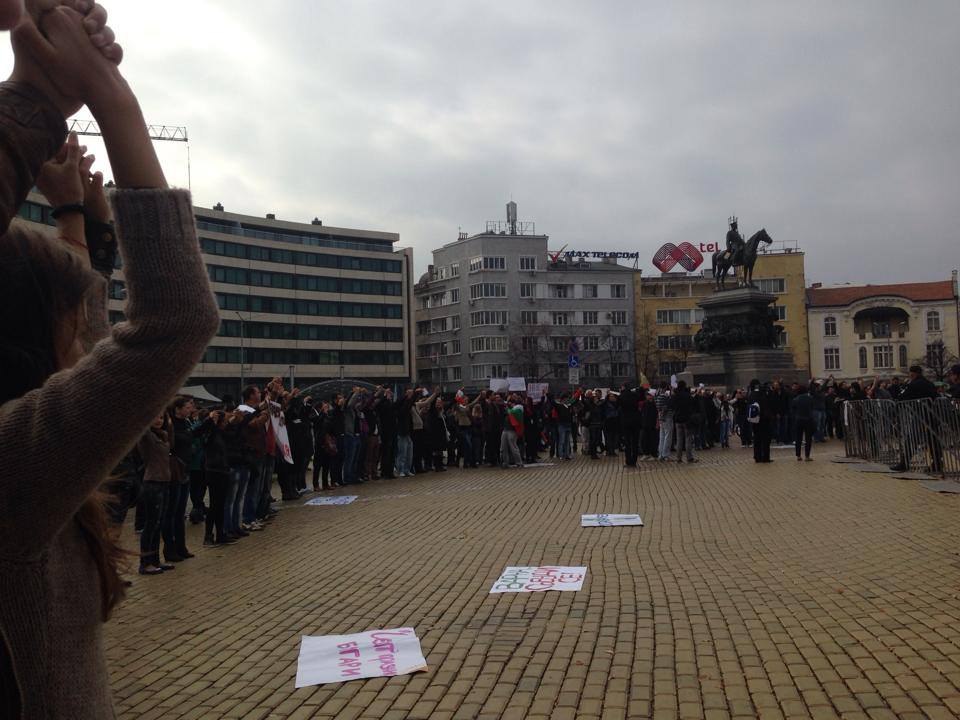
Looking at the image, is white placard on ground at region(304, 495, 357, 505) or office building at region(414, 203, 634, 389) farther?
office building at region(414, 203, 634, 389)

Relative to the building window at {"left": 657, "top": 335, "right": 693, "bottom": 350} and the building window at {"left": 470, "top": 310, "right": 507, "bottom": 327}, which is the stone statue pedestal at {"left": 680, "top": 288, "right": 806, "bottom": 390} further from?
the building window at {"left": 657, "top": 335, "right": 693, "bottom": 350}

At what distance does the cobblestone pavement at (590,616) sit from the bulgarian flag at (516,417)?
1072 centimetres

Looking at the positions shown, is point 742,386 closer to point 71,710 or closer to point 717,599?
point 717,599

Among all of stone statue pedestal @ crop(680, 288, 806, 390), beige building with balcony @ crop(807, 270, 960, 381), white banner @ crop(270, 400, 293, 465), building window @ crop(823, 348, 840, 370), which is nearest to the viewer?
white banner @ crop(270, 400, 293, 465)

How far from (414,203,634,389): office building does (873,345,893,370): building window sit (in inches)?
1044

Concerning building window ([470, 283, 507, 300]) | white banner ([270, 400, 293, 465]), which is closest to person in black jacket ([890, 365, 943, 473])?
white banner ([270, 400, 293, 465])

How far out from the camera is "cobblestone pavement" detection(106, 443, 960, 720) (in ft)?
17.3

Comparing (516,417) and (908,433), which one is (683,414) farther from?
(908,433)

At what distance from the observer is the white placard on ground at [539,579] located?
8289 millimetres

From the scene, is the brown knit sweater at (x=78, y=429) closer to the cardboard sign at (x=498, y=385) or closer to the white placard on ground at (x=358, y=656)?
the white placard on ground at (x=358, y=656)

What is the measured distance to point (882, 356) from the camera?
314 ft

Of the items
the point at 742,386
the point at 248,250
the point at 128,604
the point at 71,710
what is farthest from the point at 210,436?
the point at 248,250

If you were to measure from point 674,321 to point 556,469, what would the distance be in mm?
79061

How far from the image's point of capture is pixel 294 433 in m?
17.7
